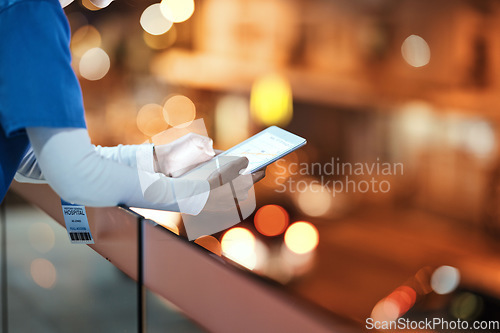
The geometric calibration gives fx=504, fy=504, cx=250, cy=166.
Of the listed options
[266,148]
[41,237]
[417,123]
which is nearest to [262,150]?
[266,148]

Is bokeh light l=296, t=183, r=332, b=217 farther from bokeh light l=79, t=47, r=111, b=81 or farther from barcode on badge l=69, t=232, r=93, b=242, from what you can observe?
barcode on badge l=69, t=232, r=93, b=242

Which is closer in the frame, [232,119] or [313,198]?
[313,198]

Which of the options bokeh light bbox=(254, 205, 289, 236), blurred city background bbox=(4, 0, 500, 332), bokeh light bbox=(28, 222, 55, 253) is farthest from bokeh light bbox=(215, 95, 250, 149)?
bokeh light bbox=(28, 222, 55, 253)

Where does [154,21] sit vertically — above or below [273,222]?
above

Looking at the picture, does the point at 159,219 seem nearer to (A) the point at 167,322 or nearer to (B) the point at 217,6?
(A) the point at 167,322

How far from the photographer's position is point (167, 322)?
0.60m

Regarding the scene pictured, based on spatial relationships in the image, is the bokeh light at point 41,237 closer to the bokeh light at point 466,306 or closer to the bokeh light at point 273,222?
the bokeh light at point 466,306

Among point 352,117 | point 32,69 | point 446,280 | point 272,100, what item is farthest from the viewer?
point 272,100

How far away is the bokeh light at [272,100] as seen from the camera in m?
3.28

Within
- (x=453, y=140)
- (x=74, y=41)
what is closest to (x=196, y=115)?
(x=74, y=41)

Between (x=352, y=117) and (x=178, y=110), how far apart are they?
1.60 m

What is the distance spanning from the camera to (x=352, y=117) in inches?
122

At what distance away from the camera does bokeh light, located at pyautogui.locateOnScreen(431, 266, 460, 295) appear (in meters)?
2.42

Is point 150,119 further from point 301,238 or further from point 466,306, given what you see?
point 466,306
